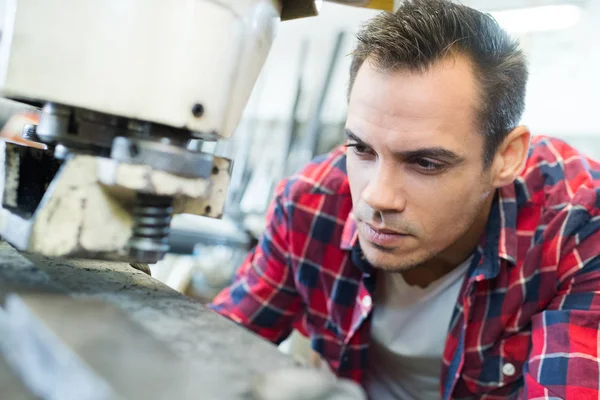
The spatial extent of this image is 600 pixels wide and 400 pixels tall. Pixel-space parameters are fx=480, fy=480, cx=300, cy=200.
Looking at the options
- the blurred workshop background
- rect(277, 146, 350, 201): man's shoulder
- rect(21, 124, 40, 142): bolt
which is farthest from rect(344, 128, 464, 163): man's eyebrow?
the blurred workshop background

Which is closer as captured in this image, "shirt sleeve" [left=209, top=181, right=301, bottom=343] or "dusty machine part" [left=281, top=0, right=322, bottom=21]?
"dusty machine part" [left=281, top=0, right=322, bottom=21]

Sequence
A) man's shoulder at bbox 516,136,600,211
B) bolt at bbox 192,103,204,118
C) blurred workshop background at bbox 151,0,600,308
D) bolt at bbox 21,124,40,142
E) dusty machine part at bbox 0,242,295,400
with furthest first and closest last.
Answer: blurred workshop background at bbox 151,0,600,308, man's shoulder at bbox 516,136,600,211, bolt at bbox 21,124,40,142, bolt at bbox 192,103,204,118, dusty machine part at bbox 0,242,295,400

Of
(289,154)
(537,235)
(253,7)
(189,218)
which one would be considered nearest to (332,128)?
(289,154)

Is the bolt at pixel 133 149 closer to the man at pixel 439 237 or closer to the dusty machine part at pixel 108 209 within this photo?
the dusty machine part at pixel 108 209

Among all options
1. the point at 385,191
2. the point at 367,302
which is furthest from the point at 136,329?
the point at 367,302

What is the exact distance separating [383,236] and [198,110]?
21.3 inches

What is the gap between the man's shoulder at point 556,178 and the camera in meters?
0.94

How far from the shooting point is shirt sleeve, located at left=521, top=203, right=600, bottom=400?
0.81 meters

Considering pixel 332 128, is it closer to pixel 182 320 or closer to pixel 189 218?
pixel 189 218

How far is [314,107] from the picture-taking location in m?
2.77

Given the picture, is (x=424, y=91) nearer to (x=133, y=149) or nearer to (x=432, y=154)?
(x=432, y=154)

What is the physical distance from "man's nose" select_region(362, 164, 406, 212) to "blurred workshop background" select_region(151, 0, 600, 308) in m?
0.89

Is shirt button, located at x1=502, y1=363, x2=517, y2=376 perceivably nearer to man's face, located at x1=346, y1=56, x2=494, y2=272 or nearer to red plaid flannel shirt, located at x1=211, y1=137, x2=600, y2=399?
red plaid flannel shirt, located at x1=211, y1=137, x2=600, y2=399

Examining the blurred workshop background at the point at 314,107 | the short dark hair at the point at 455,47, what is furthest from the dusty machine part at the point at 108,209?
the blurred workshop background at the point at 314,107
